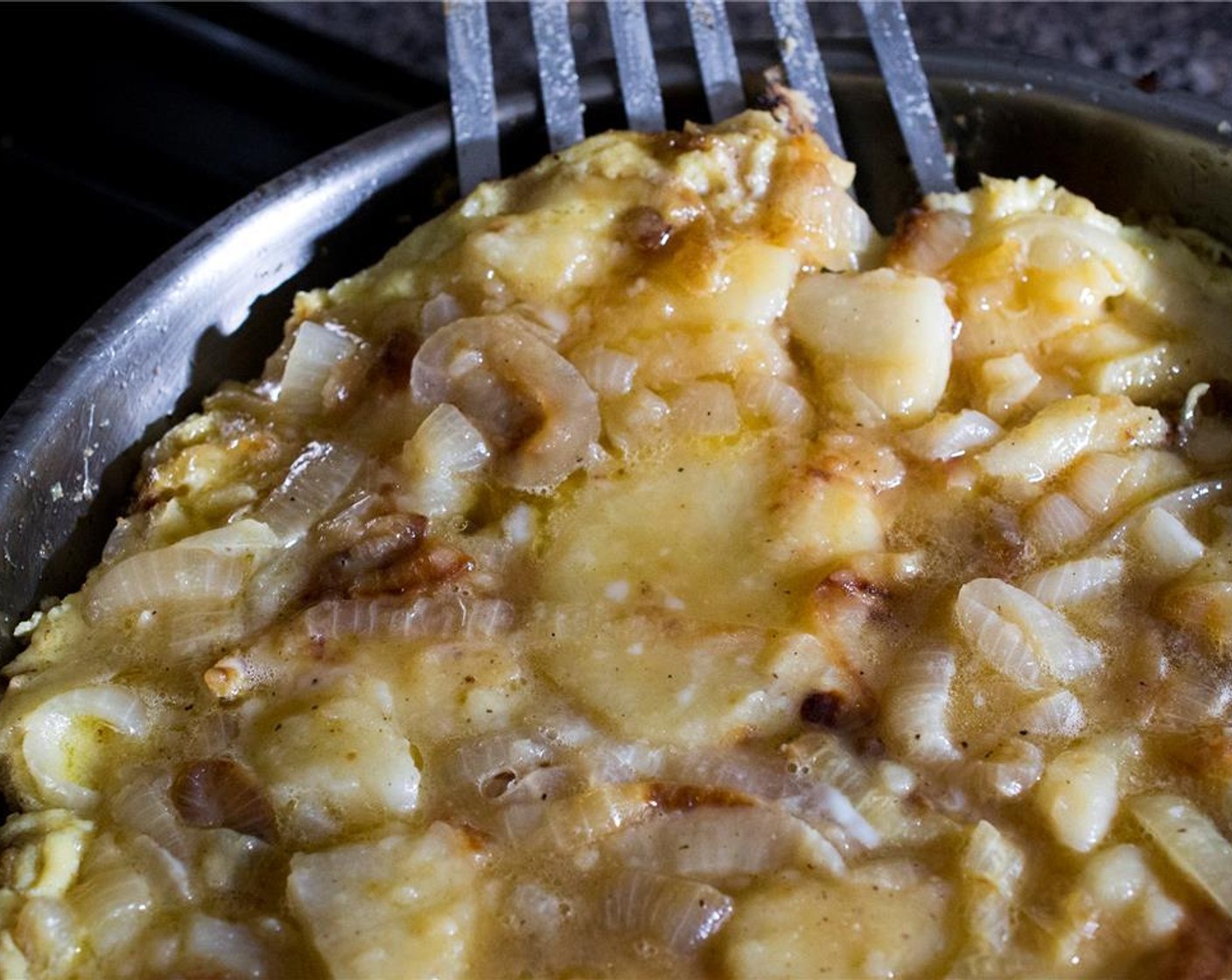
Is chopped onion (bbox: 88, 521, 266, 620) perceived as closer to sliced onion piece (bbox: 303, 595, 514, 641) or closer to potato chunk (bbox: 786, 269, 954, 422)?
sliced onion piece (bbox: 303, 595, 514, 641)

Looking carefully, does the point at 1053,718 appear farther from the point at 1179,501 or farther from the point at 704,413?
the point at 704,413

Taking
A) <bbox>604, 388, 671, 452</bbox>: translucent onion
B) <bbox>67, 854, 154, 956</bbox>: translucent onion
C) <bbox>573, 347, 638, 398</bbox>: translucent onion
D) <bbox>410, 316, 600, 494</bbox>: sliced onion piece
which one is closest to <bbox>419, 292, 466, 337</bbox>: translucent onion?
<bbox>410, 316, 600, 494</bbox>: sliced onion piece

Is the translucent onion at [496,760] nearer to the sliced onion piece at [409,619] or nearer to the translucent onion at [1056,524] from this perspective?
the sliced onion piece at [409,619]

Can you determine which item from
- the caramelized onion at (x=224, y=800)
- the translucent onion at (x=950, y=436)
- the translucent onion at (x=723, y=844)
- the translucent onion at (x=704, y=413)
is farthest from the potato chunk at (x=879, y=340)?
the caramelized onion at (x=224, y=800)

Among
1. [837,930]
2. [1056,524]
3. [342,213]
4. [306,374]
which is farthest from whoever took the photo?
[342,213]

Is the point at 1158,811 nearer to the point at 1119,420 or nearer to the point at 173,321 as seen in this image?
the point at 1119,420

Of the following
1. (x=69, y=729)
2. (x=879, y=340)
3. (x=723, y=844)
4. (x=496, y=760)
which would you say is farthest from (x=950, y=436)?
(x=69, y=729)

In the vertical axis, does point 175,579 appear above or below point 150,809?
above
